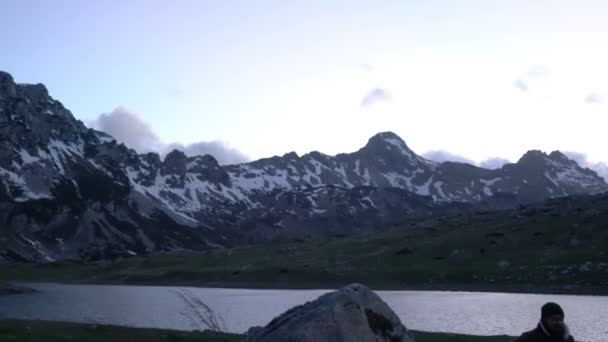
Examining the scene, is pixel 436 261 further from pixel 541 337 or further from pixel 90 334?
pixel 541 337

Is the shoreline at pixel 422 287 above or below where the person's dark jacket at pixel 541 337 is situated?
below

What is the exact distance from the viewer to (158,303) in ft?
323

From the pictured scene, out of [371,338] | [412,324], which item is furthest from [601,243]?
[371,338]

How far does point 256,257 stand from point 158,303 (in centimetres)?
7194

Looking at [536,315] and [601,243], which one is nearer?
[536,315]

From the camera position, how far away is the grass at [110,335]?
142 feet

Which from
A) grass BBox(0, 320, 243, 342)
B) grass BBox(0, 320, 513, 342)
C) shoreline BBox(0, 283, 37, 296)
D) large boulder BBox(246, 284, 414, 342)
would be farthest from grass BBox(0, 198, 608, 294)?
large boulder BBox(246, 284, 414, 342)

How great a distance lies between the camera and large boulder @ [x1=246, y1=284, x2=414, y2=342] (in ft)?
59.2

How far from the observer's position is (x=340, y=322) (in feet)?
60.2

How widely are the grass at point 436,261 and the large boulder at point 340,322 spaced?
80.3 meters

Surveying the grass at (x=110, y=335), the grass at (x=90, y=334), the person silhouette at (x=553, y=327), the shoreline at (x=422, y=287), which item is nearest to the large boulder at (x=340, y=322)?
the person silhouette at (x=553, y=327)

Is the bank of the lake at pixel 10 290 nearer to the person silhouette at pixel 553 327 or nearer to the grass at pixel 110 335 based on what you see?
the grass at pixel 110 335

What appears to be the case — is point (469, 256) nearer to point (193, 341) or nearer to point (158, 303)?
point (158, 303)

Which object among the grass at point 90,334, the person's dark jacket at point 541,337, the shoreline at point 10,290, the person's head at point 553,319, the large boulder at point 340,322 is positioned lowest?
the shoreline at point 10,290
